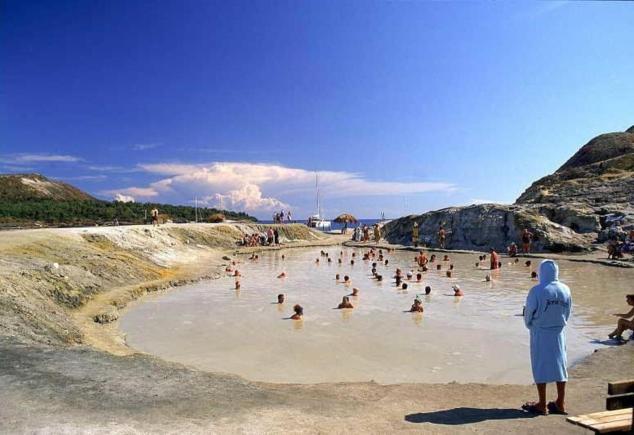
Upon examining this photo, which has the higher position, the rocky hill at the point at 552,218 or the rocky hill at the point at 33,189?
the rocky hill at the point at 33,189

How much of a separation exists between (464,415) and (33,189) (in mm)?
86056

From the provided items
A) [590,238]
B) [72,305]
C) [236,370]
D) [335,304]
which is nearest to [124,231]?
[72,305]

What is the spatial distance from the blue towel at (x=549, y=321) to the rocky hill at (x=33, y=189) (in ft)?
256

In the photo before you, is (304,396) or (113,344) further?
(113,344)

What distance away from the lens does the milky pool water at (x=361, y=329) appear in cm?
1005

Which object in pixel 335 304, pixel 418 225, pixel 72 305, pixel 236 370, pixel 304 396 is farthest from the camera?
pixel 418 225

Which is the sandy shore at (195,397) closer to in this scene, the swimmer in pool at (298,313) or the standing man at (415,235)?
the swimmer in pool at (298,313)

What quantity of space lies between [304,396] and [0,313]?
7974 millimetres

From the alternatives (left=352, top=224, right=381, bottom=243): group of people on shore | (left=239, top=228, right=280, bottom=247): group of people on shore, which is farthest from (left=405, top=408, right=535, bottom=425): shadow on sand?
(left=352, top=224, right=381, bottom=243): group of people on shore

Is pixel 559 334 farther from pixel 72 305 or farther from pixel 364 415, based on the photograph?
pixel 72 305

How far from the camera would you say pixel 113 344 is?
37.7 feet

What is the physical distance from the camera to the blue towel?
6441 mm

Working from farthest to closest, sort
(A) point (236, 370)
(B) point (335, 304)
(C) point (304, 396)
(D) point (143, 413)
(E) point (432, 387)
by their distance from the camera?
1. (B) point (335, 304)
2. (A) point (236, 370)
3. (E) point (432, 387)
4. (C) point (304, 396)
5. (D) point (143, 413)

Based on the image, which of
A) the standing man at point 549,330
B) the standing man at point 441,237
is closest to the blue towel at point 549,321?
the standing man at point 549,330
